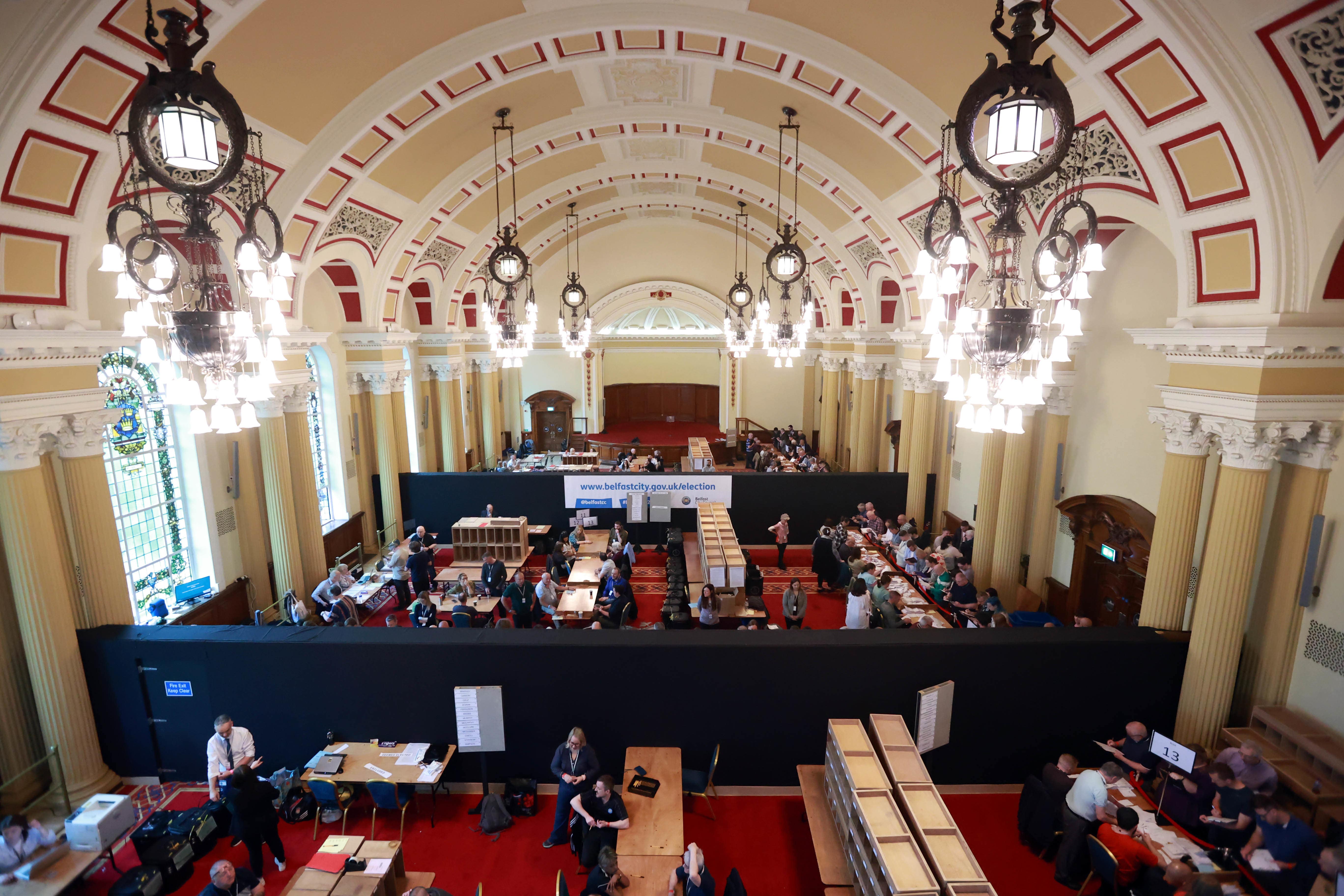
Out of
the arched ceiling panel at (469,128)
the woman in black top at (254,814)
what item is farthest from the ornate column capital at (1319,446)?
the woman in black top at (254,814)

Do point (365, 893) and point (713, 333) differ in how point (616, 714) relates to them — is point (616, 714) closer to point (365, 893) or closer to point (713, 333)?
point (365, 893)

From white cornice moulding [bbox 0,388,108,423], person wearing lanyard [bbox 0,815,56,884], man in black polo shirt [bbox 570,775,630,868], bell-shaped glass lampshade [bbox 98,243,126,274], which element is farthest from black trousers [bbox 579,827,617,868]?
white cornice moulding [bbox 0,388,108,423]

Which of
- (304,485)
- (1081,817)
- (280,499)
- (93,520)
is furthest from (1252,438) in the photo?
(304,485)

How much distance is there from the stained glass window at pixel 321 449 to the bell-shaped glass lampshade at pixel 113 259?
9902 mm

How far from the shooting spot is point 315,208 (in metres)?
10.0

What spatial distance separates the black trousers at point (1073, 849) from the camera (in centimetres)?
571

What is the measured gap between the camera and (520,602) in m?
9.57

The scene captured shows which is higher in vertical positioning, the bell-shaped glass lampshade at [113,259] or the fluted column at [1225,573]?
the bell-shaped glass lampshade at [113,259]

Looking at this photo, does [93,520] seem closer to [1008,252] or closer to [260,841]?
[260,841]

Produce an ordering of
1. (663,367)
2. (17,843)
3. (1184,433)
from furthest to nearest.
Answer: (663,367) < (1184,433) < (17,843)

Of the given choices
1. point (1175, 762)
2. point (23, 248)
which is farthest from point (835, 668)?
point (23, 248)

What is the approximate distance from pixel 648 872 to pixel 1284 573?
22.1ft

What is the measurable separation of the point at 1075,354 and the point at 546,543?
10.4 metres

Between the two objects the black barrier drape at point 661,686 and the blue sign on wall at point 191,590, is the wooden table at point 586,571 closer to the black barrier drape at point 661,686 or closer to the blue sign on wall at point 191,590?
the black barrier drape at point 661,686
